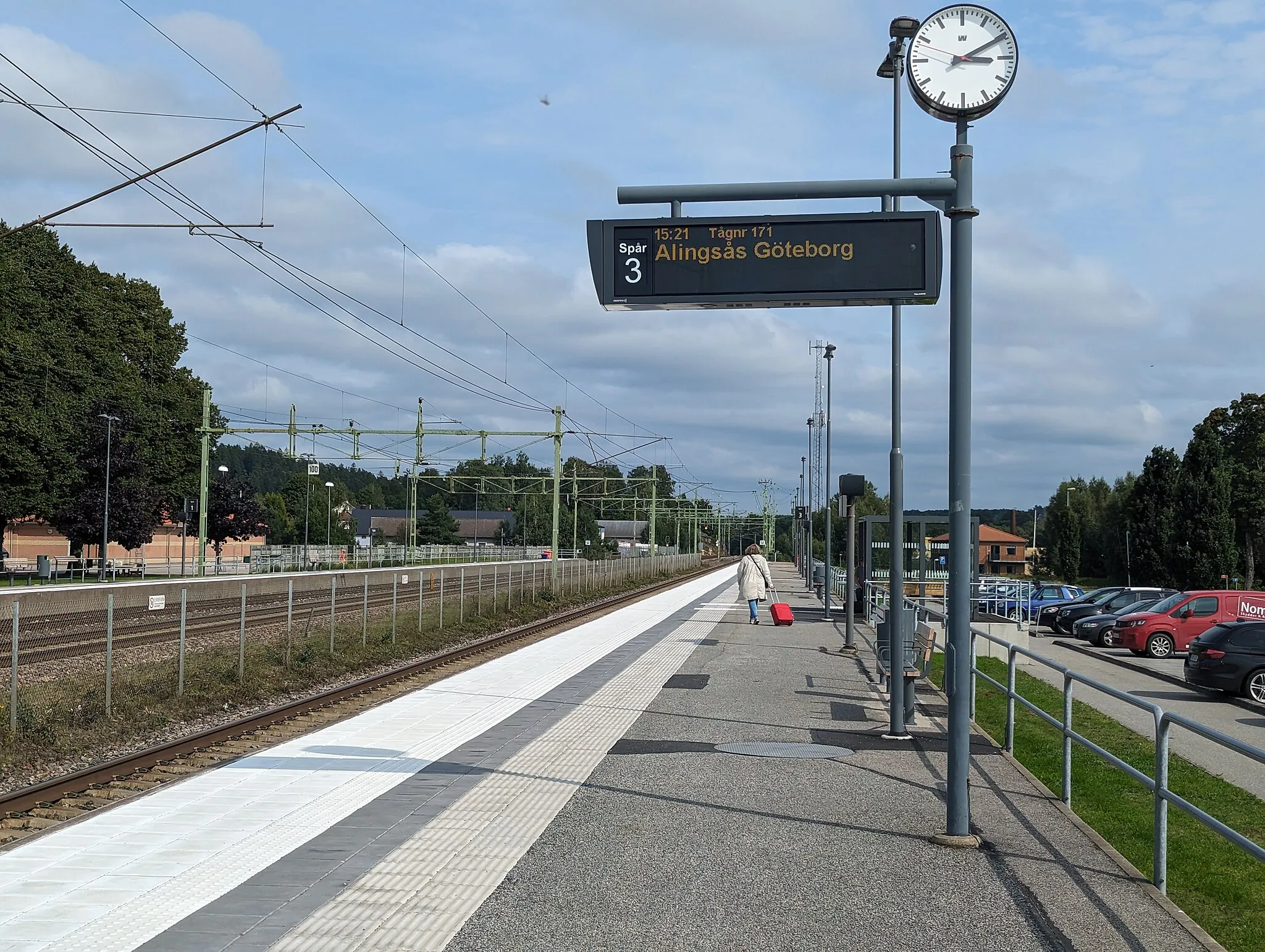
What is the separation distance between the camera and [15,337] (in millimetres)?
50312

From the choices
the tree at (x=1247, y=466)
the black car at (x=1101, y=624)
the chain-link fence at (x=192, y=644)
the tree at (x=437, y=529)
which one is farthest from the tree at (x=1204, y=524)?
the tree at (x=437, y=529)

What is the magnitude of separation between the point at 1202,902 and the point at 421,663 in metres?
15.0

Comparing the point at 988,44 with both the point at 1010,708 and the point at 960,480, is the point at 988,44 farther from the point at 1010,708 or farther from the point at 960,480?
the point at 1010,708

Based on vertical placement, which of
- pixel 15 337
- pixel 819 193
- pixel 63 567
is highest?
pixel 15 337

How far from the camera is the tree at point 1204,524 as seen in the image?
71500mm

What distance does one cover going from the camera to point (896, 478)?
549 inches

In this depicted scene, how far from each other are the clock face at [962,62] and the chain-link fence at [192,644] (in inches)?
359

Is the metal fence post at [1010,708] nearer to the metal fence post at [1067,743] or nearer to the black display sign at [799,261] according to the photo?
the metal fence post at [1067,743]

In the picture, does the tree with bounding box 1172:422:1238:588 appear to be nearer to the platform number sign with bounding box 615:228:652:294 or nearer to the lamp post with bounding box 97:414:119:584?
the lamp post with bounding box 97:414:119:584

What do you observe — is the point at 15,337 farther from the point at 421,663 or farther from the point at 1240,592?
the point at 1240,592

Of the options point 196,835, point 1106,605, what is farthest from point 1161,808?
point 1106,605

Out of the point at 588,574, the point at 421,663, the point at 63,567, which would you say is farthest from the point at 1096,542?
the point at 421,663

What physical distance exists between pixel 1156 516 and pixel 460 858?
248 feet

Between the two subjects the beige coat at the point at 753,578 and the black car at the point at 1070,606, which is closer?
the beige coat at the point at 753,578
